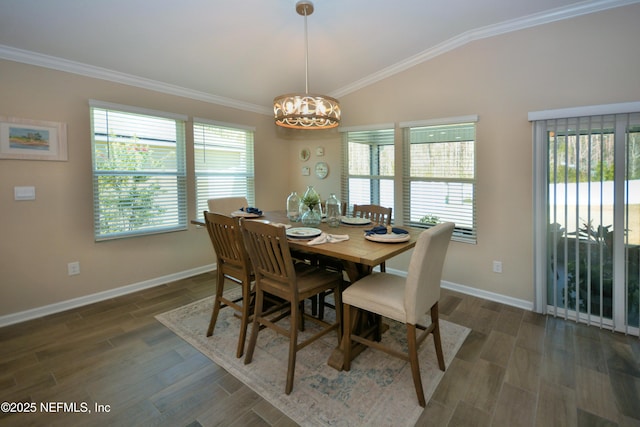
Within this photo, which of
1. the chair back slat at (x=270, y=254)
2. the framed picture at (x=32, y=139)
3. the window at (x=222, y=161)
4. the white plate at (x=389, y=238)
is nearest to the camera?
the chair back slat at (x=270, y=254)

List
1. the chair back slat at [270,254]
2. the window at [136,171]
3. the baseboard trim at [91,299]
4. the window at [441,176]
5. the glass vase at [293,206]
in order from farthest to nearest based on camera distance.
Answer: the window at [441,176]
the window at [136,171]
the glass vase at [293,206]
the baseboard trim at [91,299]
the chair back slat at [270,254]

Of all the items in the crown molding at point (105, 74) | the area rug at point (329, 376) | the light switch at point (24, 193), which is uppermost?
the crown molding at point (105, 74)

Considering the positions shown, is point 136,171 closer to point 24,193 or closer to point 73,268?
point 24,193

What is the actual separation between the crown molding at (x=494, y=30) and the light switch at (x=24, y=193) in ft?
11.9

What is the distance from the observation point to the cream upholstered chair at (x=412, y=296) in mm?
1816

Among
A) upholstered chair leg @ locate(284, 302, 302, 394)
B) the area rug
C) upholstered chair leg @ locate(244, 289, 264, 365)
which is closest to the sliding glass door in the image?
the area rug

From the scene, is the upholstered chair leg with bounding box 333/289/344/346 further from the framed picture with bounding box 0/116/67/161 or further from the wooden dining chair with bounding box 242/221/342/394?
the framed picture with bounding box 0/116/67/161

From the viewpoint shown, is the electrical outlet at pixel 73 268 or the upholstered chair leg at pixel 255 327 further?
the electrical outlet at pixel 73 268

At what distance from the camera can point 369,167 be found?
4.35m

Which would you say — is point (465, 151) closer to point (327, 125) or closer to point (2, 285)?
point (327, 125)

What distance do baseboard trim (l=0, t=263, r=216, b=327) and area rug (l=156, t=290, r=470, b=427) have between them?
1.03m

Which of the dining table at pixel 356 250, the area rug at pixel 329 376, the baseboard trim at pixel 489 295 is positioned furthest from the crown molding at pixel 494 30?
the area rug at pixel 329 376

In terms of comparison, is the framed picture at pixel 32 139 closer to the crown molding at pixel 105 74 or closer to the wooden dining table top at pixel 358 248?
the crown molding at pixel 105 74

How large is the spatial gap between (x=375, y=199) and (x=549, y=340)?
2.42 metres
